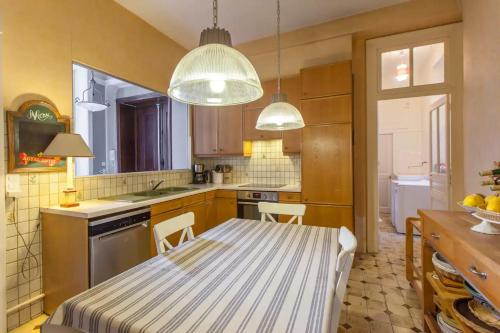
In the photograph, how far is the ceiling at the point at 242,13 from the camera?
2.66 meters

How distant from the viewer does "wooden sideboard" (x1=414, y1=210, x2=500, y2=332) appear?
2.91 feet

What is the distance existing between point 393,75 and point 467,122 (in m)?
1.03

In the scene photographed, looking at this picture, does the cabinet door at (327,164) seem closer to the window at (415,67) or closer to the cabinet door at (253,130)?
the cabinet door at (253,130)

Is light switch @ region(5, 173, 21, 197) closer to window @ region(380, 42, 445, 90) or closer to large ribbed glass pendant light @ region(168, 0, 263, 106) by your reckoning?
large ribbed glass pendant light @ region(168, 0, 263, 106)

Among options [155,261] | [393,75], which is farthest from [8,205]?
[393,75]

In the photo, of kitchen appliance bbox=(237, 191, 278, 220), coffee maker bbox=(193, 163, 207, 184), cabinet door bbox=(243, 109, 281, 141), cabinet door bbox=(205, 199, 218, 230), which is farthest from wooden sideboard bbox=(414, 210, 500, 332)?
coffee maker bbox=(193, 163, 207, 184)

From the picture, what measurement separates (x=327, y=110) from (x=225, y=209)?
6.04 ft

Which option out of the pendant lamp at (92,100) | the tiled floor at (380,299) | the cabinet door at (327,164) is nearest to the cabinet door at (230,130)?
the cabinet door at (327,164)

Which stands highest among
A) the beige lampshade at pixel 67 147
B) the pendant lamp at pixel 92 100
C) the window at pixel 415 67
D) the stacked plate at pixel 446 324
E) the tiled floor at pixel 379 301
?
the window at pixel 415 67

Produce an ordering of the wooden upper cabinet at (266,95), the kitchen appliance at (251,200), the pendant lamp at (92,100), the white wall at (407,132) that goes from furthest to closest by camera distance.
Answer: the white wall at (407,132), the wooden upper cabinet at (266,95), the kitchen appliance at (251,200), the pendant lamp at (92,100)

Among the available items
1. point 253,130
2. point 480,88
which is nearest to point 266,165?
point 253,130

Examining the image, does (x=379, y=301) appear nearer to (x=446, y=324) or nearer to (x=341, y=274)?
(x=446, y=324)

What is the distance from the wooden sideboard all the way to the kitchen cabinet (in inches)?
96.8

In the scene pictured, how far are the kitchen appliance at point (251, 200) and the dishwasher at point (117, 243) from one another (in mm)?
1281
